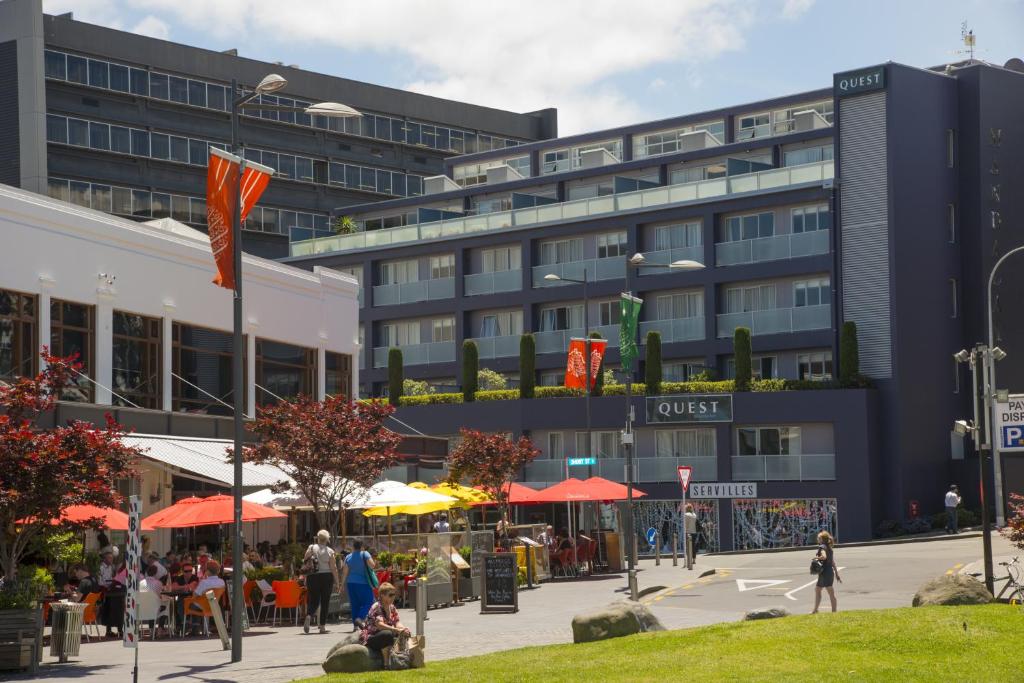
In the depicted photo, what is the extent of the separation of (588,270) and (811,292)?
10.6 metres

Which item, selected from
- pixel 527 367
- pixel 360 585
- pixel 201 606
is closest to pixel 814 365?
pixel 527 367

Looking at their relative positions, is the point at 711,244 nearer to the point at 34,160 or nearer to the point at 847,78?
the point at 847,78

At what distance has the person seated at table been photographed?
19.0m

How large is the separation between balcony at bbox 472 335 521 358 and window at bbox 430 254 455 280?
3876mm

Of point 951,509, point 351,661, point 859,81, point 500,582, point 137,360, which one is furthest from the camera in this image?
point 859,81

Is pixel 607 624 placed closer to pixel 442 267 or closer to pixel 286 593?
pixel 286 593

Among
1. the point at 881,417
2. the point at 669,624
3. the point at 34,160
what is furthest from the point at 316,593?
the point at 34,160

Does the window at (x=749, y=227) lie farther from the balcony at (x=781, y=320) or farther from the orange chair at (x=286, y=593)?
the orange chair at (x=286, y=593)

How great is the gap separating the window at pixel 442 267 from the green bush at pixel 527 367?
864 cm

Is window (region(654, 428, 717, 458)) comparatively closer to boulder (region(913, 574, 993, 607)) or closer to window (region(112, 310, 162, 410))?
window (region(112, 310, 162, 410))

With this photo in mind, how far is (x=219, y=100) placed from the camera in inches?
3364

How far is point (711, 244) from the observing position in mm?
63875

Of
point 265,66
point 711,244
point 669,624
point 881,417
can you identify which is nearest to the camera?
point 669,624

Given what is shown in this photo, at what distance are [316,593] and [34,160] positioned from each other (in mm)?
54208
